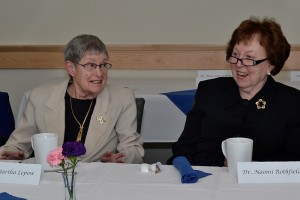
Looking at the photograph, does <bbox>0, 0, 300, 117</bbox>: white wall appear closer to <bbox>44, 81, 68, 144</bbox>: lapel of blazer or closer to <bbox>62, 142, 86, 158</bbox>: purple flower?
<bbox>44, 81, 68, 144</bbox>: lapel of blazer

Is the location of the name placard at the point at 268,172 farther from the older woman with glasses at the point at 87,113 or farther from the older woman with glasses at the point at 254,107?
the older woman with glasses at the point at 87,113

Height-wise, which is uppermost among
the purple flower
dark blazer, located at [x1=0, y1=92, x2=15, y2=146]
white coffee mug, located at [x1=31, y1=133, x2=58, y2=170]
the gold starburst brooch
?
the purple flower

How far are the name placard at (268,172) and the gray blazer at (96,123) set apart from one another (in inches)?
35.5

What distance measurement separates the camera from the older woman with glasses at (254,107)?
2.29 m

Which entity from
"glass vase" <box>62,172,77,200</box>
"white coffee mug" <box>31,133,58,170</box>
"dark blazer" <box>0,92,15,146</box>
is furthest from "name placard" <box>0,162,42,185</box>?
"dark blazer" <box>0,92,15,146</box>

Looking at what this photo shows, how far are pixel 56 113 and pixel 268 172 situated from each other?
4.16 ft

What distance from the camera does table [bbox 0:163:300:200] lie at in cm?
164

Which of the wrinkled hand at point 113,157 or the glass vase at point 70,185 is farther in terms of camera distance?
the wrinkled hand at point 113,157

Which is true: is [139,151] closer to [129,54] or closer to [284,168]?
[284,168]

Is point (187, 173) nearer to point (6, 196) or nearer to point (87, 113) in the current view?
point (6, 196)

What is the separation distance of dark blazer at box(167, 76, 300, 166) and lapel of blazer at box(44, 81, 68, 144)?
60cm

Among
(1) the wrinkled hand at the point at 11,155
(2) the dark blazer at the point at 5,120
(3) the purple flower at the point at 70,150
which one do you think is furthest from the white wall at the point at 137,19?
(3) the purple flower at the point at 70,150

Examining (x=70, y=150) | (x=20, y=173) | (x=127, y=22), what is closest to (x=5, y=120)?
(x=20, y=173)

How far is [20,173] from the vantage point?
5.96 feet
